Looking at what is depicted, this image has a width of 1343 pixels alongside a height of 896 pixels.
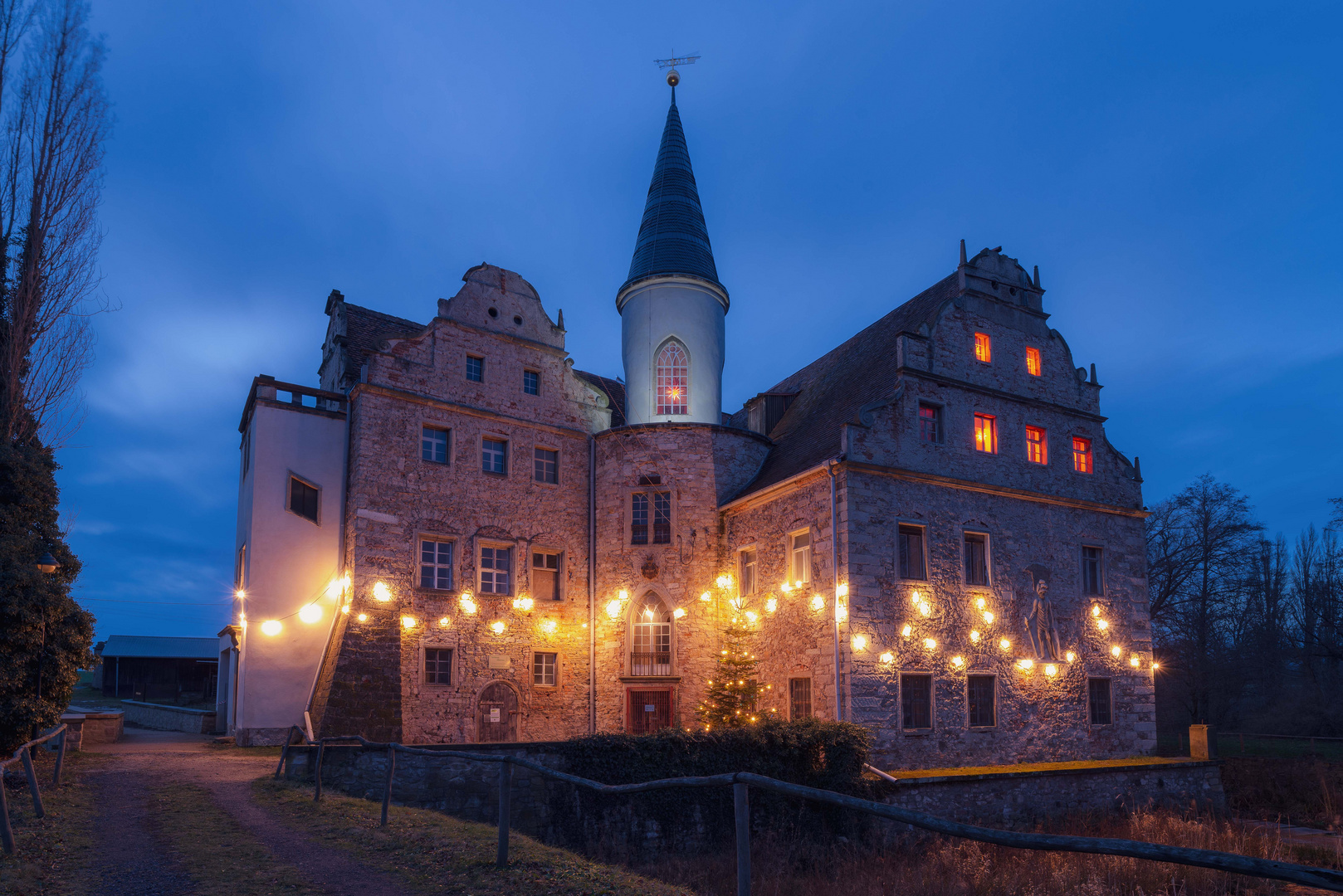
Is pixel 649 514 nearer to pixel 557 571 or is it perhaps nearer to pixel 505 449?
pixel 557 571

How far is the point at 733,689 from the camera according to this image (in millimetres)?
21656

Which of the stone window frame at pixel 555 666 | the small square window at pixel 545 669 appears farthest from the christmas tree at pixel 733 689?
the small square window at pixel 545 669

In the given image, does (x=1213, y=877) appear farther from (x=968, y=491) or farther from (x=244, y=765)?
(x=244, y=765)

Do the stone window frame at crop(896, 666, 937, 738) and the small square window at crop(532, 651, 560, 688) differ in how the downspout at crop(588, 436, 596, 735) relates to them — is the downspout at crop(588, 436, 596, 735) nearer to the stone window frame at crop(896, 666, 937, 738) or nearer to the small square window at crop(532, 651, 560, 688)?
the small square window at crop(532, 651, 560, 688)

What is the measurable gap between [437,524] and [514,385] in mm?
4696

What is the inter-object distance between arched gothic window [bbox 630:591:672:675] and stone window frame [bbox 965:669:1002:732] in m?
7.56

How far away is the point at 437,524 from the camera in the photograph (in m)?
23.1

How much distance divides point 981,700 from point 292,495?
18007mm

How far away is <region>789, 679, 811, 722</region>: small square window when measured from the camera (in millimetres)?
21000

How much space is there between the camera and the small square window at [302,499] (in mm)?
22688

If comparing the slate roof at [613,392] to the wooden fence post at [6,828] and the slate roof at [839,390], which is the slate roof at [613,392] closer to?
the slate roof at [839,390]

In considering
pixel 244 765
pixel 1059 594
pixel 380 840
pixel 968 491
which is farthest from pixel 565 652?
pixel 380 840

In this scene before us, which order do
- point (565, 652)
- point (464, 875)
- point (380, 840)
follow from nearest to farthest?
point (464, 875), point (380, 840), point (565, 652)

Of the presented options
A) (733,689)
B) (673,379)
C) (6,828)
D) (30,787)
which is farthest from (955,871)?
(673,379)
